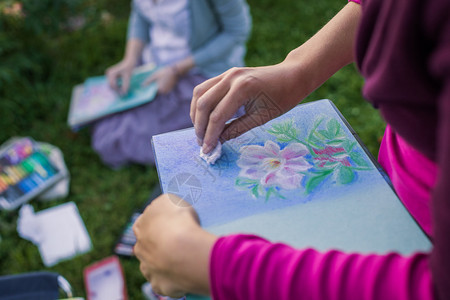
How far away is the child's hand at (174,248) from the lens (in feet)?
1.60

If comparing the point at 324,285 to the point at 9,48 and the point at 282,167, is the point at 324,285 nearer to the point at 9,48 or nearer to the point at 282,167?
the point at 282,167

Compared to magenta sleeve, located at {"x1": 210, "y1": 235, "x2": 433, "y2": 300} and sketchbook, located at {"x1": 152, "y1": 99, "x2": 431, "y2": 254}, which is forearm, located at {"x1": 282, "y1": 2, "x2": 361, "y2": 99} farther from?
magenta sleeve, located at {"x1": 210, "y1": 235, "x2": 433, "y2": 300}

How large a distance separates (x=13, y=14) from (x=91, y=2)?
51 centimetres

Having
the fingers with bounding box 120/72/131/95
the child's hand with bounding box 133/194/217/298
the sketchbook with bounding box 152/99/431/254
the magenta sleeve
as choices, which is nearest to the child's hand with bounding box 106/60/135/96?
the fingers with bounding box 120/72/131/95

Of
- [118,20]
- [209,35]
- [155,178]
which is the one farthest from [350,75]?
[118,20]

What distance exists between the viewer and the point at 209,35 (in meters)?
1.60

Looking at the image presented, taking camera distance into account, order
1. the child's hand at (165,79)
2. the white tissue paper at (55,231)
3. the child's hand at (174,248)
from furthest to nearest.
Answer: the child's hand at (165,79) → the white tissue paper at (55,231) → the child's hand at (174,248)

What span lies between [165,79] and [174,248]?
1.19m

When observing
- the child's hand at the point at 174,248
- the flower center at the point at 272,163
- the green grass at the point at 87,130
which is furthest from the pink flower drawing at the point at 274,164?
the green grass at the point at 87,130

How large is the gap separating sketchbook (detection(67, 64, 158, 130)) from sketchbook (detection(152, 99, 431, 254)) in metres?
0.96

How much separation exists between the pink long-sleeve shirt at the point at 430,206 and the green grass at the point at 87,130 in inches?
34.1

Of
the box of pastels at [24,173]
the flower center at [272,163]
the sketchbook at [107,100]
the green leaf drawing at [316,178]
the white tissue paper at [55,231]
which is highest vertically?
the flower center at [272,163]

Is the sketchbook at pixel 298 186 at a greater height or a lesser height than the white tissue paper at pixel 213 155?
lesser

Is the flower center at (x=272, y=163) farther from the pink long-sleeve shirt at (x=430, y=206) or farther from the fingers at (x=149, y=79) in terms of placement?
the fingers at (x=149, y=79)
